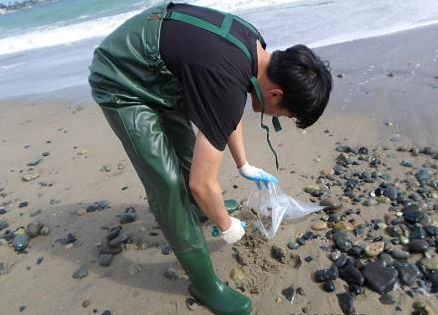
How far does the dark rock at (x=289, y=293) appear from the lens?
7.82ft

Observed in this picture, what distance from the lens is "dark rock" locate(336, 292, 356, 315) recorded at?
2248 millimetres

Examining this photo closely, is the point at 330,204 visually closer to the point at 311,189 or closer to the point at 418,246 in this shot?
the point at 311,189

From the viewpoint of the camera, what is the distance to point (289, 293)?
7.92ft

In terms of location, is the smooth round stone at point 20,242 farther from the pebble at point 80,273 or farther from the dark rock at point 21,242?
the pebble at point 80,273

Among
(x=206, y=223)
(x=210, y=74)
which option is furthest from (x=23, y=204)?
(x=210, y=74)

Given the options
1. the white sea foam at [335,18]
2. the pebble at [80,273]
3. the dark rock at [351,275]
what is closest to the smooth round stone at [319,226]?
the dark rock at [351,275]

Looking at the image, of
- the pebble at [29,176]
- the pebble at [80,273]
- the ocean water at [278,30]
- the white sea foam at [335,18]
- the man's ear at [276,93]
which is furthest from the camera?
the ocean water at [278,30]

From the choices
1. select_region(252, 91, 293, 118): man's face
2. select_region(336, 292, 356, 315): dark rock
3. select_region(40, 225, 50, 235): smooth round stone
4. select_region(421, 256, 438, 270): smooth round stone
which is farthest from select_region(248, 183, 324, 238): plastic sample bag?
select_region(40, 225, 50, 235): smooth round stone

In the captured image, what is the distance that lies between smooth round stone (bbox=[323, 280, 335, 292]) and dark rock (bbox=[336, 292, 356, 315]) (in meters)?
0.05

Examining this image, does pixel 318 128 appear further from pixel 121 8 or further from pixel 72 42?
pixel 121 8

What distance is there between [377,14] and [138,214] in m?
6.67

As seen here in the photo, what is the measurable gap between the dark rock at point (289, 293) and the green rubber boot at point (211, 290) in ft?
0.73

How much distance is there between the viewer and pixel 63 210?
3.57 m

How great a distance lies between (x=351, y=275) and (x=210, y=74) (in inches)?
58.8
